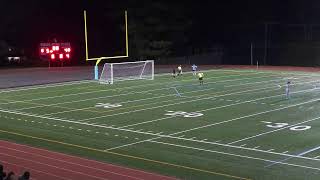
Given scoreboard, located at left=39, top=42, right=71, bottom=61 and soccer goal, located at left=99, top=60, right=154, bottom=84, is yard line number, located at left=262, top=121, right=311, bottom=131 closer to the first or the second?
soccer goal, located at left=99, top=60, right=154, bottom=84

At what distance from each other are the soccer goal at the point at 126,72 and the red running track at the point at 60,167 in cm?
2052

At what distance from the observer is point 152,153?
13883 millimetres

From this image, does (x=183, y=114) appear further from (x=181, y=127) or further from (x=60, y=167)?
(x=60, y=167)

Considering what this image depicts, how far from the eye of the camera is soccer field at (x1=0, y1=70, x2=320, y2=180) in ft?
41.8

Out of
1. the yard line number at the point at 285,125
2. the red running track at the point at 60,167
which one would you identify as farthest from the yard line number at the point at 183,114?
the red running track at the point at 60,167

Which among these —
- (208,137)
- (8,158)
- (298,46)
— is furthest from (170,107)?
(298,46)

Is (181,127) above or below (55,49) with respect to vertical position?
below

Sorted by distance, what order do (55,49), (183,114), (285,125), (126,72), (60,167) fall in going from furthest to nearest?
(126,72)
(55,49)
(183,114)
(285,125)
(60,167)

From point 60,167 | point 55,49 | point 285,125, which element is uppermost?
point 55,49

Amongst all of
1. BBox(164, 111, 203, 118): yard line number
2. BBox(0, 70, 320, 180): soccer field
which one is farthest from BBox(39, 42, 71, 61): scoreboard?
BBox(164, 111, 203, 118): yard line number

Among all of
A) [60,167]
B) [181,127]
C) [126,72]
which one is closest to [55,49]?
[126,72]

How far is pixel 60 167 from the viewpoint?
39.9 feet

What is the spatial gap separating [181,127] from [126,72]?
81.3 ft

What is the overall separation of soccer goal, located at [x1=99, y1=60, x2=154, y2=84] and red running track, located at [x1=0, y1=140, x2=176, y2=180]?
2052cm
